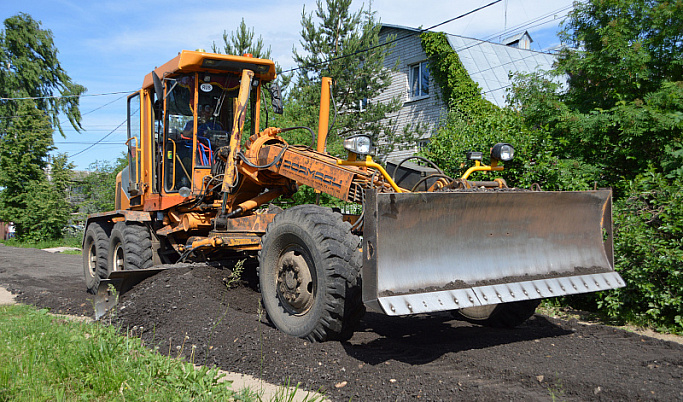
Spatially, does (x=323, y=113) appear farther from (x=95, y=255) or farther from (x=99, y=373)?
(x=95, y=255)

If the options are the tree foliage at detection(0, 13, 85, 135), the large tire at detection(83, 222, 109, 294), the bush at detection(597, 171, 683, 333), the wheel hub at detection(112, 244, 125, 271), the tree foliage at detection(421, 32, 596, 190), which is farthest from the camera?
the tree foliage at detection(0, 13, 85, 135)

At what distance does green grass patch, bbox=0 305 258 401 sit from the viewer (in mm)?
3492

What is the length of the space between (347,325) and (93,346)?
197 cm

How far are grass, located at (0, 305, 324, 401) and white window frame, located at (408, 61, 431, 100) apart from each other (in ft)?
57.2

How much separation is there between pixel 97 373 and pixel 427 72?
18.3 m

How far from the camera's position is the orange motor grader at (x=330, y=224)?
4301mm

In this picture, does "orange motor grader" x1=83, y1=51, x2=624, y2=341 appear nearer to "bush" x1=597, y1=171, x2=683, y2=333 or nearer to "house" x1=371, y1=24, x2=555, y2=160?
"bush" x1=597, y1=171, x2=683, y2=333

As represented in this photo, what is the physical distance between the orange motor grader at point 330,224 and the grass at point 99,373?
1146 millimetres

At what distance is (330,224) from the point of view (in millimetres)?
4766

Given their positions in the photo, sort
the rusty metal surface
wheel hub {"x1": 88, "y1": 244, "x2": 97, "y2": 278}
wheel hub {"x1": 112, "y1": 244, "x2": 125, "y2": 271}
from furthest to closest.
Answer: wheel hub {"x1": 88, "y1": 244, "x2": 97, "y2": 278}, wheel hub {"x1": 112, "y1": 244, "x2": 125, "y2": 271}, the rusty metal surface

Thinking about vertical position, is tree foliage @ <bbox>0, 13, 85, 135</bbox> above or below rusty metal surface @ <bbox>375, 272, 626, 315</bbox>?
above

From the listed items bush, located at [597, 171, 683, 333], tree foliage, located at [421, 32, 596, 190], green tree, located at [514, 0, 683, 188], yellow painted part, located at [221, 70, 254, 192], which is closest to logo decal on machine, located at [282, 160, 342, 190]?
yellow painted part, located at [221, 70, 254, 192]

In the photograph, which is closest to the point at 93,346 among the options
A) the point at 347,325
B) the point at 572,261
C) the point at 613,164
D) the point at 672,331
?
the point at 347,325

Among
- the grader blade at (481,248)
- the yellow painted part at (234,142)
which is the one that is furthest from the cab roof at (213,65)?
the grader blade at (481,248)
